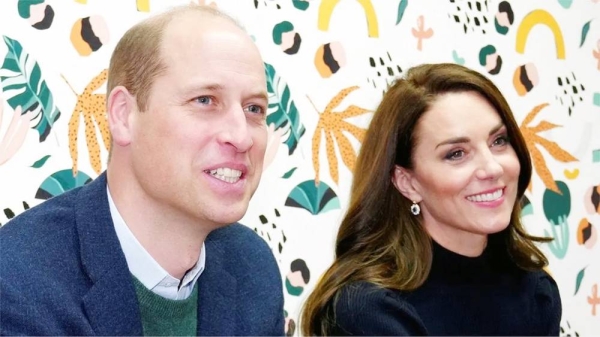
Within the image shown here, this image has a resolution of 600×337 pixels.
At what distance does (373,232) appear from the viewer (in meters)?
1.94

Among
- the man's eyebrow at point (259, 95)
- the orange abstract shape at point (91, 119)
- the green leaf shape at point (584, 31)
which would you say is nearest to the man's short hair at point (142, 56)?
the man's eyebrow at point (259, 95)

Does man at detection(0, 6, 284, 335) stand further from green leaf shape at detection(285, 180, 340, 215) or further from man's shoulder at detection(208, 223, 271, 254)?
green leaf shape at detection(285, 180, 340, 215)

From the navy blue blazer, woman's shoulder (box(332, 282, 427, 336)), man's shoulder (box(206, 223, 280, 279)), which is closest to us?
the navy blue blazer

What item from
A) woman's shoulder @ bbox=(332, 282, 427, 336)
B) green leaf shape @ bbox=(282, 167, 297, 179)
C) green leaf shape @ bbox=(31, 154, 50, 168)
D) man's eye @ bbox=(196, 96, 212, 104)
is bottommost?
woman's shoulder @ bbox=(332, 282, 427, 336)

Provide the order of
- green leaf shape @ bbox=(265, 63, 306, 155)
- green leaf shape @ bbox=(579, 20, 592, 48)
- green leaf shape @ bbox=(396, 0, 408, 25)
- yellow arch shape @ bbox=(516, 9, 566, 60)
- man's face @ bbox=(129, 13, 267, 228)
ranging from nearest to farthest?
1. man's face @ bbox=(129, 13, 267, 228)
2. green leaf shape @ bbox=(265, 63, 306, 155)
3. green leaf shape @ bbox=(396, 0, 408, 25)
4. yellow arch shape @ bbox=(516, 9, 566, 60)
5. green leaf shape @ bbox=(579, 20, 592, 48)

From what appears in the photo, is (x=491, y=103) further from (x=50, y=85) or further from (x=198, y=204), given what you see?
(x=50, y=85)

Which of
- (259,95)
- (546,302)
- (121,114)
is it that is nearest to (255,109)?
(259,95)

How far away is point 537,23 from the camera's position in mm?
2568

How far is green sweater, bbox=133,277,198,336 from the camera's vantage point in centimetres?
136

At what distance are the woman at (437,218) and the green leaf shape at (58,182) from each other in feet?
2.22

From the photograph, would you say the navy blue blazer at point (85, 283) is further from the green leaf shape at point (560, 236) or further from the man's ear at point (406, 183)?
the green leaf shape at point (560, 236)

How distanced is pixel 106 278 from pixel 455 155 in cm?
94

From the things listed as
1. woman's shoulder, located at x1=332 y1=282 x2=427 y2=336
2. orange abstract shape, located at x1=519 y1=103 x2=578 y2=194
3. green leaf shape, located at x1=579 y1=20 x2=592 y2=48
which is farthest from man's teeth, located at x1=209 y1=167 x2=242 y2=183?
green leaf shape, located at x1=579 y1=20 x2=592 y2=48

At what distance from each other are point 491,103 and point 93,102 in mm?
1024
